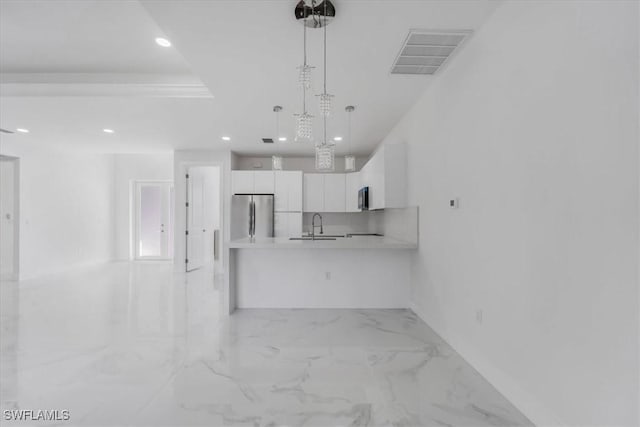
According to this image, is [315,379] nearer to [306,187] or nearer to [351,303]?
[351,303]

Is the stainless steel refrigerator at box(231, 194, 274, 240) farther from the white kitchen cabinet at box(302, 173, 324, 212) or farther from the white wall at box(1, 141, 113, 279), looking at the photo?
the white wall at box(1, 141, 113, 279)

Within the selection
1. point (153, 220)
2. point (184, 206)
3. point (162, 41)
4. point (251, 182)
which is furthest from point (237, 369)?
point (153, 220)

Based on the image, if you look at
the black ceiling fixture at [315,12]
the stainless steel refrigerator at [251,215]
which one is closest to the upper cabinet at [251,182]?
the stainless steel refrigerator at [251,215]

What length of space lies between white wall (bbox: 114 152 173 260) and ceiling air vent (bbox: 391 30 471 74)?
24.1ft

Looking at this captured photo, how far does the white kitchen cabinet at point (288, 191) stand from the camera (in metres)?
6.64

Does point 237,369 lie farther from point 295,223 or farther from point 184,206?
point 184,206

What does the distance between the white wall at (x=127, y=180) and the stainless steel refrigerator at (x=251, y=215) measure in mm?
3132

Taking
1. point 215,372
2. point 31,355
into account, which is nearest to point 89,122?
point 31,355

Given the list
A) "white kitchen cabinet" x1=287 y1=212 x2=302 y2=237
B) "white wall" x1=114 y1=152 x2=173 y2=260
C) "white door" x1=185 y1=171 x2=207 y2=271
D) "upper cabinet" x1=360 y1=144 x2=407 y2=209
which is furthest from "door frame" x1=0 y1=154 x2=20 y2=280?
"upper cabinet" x1=360 y1=144 x2=407 y2=209

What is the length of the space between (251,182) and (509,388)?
18.2 ft

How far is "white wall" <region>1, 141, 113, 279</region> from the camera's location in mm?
6078

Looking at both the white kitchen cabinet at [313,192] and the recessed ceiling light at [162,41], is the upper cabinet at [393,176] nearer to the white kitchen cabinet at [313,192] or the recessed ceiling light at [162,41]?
the white kitchen cabinet at [313,192]

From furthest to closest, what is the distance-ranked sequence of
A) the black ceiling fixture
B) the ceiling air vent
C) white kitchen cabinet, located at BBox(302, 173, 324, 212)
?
white kitchen cabinet, located at BBox(302, 173, 324, 212) < the ceiling air vent < the black ceiling fixture

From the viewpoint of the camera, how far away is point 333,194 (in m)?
6.77
